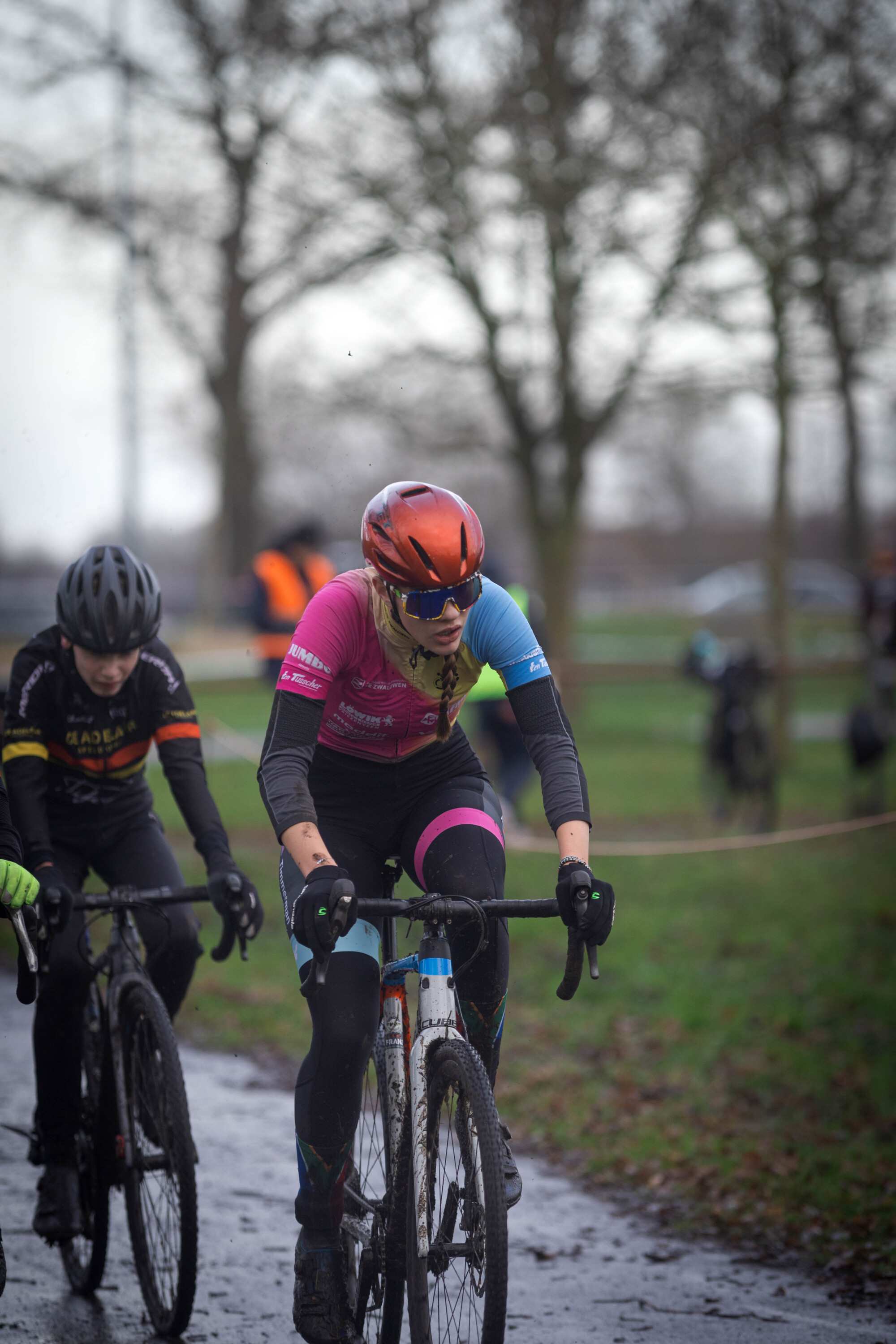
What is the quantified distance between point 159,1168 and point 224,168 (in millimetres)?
11396

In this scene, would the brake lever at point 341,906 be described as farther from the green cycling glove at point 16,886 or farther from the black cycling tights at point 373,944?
the green cycling glove at point 16,886

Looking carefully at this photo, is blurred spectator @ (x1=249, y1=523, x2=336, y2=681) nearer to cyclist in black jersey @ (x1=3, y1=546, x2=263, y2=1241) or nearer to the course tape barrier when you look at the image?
the course tape barrier

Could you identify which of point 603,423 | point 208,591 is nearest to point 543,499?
point 603,423

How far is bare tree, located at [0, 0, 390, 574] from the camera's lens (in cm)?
1230

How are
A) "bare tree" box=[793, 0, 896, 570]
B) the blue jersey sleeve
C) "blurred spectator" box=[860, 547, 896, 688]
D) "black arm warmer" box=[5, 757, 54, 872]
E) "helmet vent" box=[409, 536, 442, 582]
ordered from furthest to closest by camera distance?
"blurred spectator" box=[860, 547, 896, 688]
"bare tree" box=[793, 0, 896, 570]
"black arm warmer" box=[5, 757, 54, 872]
the blue jersey sleeve
"helmet vent" box=[409, 536, 442, 582]

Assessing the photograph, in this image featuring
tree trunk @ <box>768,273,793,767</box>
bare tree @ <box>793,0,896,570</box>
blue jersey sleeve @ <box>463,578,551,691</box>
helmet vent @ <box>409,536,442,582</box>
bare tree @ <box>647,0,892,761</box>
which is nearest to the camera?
helmet vent @ <box>409,536,442,582</box>

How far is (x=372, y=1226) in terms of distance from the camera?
10.5 feet

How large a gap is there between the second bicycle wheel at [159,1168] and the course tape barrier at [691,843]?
210 cm

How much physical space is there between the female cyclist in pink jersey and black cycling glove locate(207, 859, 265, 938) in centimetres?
19

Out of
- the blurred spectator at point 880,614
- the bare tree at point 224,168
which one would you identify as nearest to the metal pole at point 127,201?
the bare tree at point 224,168

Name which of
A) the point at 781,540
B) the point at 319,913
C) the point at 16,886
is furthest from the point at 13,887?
the point at 781,540

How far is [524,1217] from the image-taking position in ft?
15.0

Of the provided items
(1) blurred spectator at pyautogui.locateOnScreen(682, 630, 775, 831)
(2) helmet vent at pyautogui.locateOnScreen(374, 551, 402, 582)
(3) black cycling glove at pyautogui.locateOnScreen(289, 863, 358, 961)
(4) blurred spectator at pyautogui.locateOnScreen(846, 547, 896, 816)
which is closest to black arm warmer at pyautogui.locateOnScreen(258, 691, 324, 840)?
(3) black cycling glove at pyautogui.locateOnScreen(289, 863, 358, 961)

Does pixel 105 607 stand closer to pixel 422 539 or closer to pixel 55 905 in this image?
pixel 55 905
